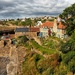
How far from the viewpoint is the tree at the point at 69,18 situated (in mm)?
50781

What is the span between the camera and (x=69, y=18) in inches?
2087

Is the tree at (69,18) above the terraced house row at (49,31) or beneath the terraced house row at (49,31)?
above

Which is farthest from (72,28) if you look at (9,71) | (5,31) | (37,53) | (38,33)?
(5,31)

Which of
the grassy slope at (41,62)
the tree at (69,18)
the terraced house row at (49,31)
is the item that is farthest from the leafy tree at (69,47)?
the terraced house row at (49,31)

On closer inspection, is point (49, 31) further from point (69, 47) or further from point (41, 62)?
point (69, 47)

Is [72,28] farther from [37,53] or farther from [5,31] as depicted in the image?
[5,31]

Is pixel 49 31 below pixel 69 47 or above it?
below

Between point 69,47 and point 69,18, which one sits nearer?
point 69,47

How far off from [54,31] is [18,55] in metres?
15.3

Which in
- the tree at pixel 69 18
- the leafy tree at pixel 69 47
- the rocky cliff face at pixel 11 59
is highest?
the tree at pixel 69 18

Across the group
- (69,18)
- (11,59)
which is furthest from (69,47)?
(11,59)

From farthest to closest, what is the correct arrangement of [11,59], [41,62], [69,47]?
1. [11,59]
2. [41,62]
3. [69,47]

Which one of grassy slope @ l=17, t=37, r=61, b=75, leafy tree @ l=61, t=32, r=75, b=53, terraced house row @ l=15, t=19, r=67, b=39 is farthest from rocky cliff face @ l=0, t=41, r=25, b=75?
leafy tree @ l=61, t=32, r=75, b=53

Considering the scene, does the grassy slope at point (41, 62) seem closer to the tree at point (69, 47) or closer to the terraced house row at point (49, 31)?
the tree at point (69, 47)
